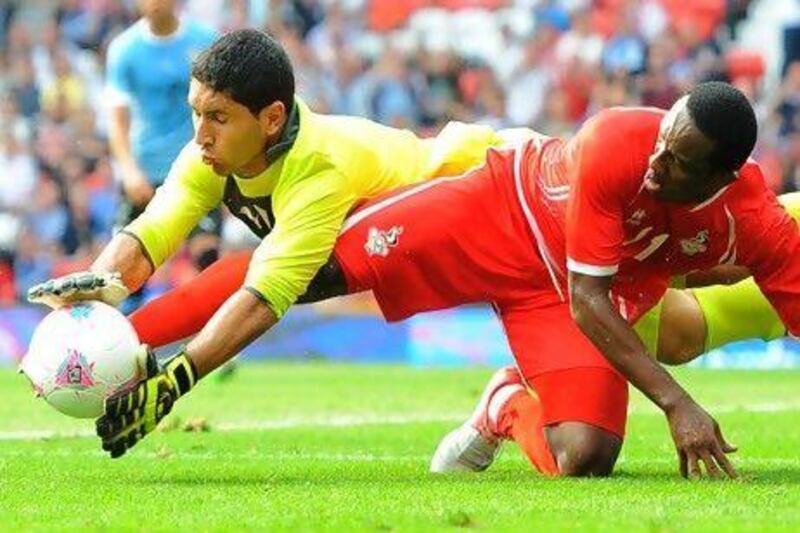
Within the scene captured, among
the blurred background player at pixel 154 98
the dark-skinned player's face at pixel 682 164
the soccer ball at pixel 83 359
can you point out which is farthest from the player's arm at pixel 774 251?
the blurred background player at pixel 154 98

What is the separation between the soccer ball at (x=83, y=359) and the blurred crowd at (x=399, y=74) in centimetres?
1193

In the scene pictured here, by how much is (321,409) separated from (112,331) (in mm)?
5222

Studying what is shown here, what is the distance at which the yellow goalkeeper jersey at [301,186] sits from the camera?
838 cm

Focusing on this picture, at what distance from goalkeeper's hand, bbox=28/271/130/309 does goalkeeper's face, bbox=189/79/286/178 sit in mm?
631

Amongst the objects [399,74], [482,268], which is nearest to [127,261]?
[482,268]

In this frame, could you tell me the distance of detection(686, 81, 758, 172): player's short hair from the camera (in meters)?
7.68

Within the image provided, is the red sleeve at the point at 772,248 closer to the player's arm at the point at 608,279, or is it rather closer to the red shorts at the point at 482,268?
the player's arm at the point at 608,279

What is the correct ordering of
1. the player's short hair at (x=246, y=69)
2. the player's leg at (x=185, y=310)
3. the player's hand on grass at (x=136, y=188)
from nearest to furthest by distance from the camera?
the player's short hair at (x=246, y=69) < the player's leg at (x=185, y=310) < the player's hand on grass at (x=136, y=188)

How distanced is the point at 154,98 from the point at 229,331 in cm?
627

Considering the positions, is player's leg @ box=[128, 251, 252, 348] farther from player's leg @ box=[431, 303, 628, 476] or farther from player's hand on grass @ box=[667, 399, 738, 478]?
player's hand on grass @ box=[667, 399, 738, 478]

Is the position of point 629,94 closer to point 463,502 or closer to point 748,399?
point 748,399

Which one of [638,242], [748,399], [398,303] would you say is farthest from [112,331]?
[748,399]

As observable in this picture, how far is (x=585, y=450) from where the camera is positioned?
28.0 ft

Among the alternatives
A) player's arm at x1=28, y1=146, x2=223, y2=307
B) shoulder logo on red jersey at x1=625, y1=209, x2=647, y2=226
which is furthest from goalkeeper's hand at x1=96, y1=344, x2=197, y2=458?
shoulder logo on red jersey at x1=625, y1=209, x2=647, y2=226
